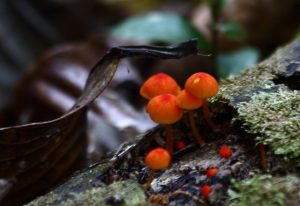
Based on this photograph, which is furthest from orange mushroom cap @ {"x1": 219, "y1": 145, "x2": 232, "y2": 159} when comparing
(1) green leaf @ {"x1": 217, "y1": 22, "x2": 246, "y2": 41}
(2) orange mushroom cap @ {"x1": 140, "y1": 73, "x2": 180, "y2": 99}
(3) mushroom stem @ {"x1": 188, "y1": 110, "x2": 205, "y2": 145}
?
(1) green leaf @ {"x1": 217, "y1": 22, "x2": 246, "y2": 41}

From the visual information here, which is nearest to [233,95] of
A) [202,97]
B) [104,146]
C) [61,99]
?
[202,97]

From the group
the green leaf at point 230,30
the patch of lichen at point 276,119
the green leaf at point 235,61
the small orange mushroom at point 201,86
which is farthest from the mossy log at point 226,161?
the green leaf at point 235,61

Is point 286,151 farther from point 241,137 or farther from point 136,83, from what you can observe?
point 136,83

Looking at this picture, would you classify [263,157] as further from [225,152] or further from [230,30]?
[230,30]

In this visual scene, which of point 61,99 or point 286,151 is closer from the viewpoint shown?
point 286,151

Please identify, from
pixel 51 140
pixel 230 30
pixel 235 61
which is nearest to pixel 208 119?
pixel 51 140

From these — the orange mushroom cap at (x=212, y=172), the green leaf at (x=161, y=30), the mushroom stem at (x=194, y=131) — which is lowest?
the orange mushroom cap at (x=212, y=172)

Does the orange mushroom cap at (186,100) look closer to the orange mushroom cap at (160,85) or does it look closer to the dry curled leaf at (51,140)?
the orange mushroom cap at (160,85)
